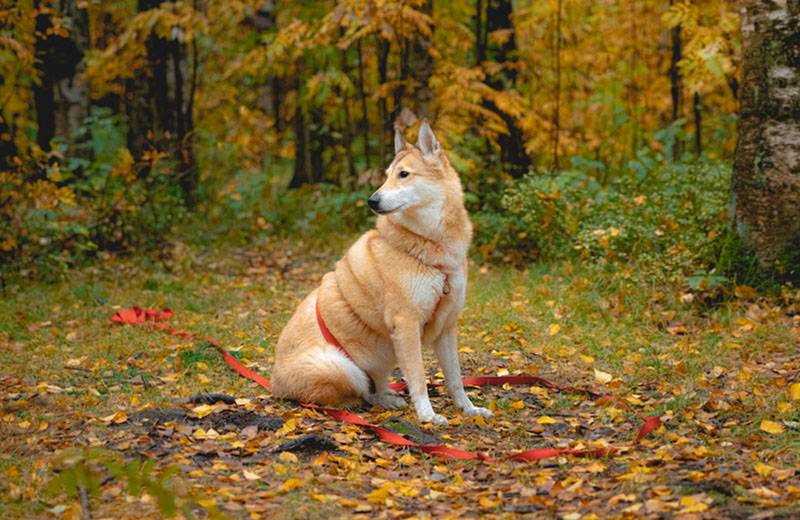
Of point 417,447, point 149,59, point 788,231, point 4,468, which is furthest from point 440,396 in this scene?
point 149,59

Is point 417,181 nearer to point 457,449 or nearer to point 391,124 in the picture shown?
point 457,449

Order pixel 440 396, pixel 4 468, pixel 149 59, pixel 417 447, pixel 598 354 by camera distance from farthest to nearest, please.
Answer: pixel 149 59, pixel 598 354, pixel 440 396, pixel 417 447, pixel 4 468

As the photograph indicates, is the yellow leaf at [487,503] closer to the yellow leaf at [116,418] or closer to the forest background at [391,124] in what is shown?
the yellow leaf at [116,418]

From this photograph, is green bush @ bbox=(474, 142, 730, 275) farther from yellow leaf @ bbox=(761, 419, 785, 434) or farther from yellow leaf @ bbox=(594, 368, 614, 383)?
yellow leaf @ bbox=(761, 419, 785, 434)

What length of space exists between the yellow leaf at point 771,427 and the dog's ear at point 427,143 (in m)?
2.46

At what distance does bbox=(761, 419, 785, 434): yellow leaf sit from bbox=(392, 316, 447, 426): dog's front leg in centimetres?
179

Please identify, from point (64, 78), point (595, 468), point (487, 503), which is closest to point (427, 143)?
point (595, 468)

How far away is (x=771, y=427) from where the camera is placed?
14.6ft

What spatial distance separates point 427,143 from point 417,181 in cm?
26

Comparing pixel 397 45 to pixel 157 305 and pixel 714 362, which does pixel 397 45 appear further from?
pixel 714 362

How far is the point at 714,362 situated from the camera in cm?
600

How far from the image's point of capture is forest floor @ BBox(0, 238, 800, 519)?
144 inches

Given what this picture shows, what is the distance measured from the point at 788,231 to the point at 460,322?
292cm

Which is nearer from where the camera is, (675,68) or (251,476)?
(251,476)
